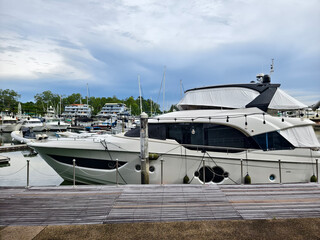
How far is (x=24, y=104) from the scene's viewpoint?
108 metres

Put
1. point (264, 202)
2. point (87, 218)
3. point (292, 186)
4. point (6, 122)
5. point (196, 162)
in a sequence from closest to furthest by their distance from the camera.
Result: point (87, 218)
point (264, 202)
point (292, 186)
point (196, 162)
point (6, 122)

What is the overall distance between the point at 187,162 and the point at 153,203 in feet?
11.5

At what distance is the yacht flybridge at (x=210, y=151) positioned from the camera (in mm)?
8312

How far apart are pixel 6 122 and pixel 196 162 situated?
172 feet

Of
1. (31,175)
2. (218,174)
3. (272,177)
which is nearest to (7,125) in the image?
(31,175)

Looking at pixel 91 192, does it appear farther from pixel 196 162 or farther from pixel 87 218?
pixel 196 162

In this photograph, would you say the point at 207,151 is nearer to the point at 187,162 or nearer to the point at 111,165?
the point at 187,162

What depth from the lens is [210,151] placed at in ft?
28.0

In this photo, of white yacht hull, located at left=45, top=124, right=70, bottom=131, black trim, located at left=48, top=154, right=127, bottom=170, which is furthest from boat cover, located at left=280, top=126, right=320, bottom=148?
white yacht hull, located at left=45, top=124, right=70, bottom=131

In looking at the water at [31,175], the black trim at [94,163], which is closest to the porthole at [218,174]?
the black trim at [94,163]

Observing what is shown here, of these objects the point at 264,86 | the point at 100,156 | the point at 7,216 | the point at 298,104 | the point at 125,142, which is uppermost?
the point at 264,86

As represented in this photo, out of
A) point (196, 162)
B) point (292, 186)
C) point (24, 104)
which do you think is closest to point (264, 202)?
point (292, 186)

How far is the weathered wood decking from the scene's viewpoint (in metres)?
4.51

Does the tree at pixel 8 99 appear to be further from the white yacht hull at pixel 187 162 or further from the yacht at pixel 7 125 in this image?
the white yacht hull at pixel 187 162
